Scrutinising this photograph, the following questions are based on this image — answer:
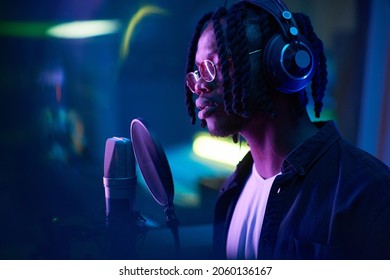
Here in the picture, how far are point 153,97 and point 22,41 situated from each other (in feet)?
1.36

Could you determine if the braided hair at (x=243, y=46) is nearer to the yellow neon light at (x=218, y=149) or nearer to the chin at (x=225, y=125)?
the chin at (x=225, y=125)

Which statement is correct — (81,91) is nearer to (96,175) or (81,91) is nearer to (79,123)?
(79,123)

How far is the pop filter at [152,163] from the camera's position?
3.48ft

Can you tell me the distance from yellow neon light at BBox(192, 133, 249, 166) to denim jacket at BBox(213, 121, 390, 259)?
44 centimetres

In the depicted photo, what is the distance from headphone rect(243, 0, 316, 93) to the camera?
974 millimetres

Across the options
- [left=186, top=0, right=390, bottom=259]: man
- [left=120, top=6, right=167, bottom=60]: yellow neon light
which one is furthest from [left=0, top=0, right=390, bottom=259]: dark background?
[left=186, top=0, right=390, bottom=259]: man

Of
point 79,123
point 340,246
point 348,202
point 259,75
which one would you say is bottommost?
point 340,246

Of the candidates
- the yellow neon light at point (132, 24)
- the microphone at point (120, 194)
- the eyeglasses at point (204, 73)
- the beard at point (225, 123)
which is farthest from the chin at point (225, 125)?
the yellow neon light at point (132, 24)

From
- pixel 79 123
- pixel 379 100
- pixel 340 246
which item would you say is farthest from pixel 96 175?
pixel 379 100

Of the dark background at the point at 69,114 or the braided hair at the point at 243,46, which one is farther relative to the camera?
the dark background at the point at 69,114

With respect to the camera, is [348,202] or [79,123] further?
[79,123]

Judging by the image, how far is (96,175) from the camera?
1.14 meters

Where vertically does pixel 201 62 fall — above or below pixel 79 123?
above

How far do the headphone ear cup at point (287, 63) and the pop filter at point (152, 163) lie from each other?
1.10ft
